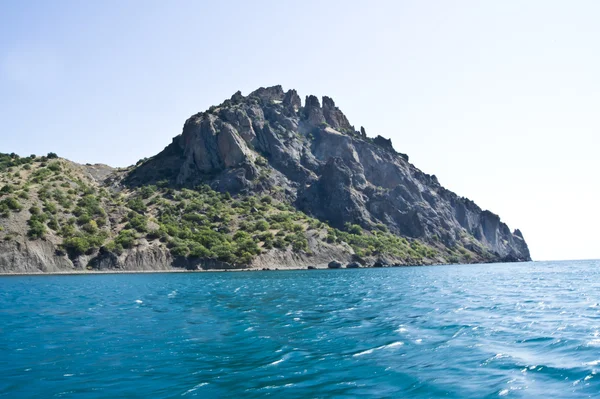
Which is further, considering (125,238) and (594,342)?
(125,238)

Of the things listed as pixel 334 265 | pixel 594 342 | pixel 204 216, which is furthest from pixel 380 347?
pixel 204 216

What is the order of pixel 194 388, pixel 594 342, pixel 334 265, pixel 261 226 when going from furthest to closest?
pixel 261 226
pixel 334 265
pixel 594 342
pixel 194 388

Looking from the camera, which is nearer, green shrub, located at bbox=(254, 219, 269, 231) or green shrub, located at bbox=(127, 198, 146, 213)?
green shrub, located at bbox=(127, 198, 146, 213)

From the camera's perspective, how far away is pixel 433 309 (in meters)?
29.6

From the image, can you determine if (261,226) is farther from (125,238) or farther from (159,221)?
(125,238)

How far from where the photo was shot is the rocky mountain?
9944 centimetres

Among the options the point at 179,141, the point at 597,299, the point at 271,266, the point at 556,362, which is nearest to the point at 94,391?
the point at 556,362

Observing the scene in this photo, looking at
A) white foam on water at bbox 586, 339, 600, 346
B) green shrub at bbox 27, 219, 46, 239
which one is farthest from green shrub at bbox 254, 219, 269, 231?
white foam on water at bbox 586, 339, 600, 346

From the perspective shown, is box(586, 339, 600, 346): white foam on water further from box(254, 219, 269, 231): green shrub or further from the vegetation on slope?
box(254, 219, 269, 231): green shrub

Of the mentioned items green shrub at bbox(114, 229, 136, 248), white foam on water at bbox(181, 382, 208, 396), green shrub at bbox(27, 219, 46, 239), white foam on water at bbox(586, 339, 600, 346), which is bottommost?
white foam on water at bbox(586, 339, 600, 346)

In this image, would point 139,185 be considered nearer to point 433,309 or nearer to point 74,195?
point 74,195

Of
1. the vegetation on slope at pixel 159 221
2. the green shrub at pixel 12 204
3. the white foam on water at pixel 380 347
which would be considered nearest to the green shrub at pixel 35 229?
the vegetation on slope at pixel 159 221

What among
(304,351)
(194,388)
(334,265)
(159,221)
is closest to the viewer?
(194,388)

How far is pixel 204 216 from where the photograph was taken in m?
141
